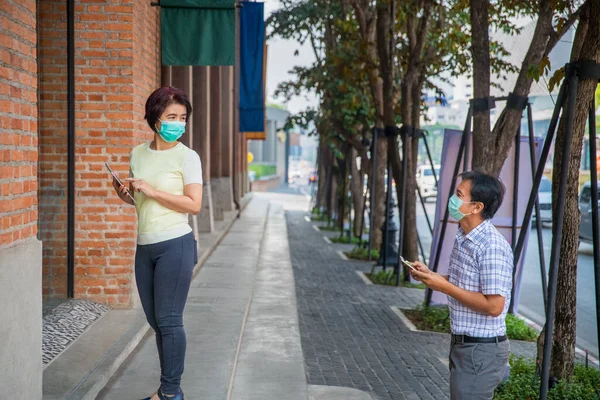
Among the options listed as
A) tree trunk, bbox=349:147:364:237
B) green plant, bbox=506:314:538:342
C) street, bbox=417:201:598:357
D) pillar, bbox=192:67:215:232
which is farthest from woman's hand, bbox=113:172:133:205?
tree trunk, bbox=349:147:364:237

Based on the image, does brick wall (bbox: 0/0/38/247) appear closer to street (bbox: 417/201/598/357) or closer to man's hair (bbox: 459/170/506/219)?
man's hair (bbox: 459/170/506/219)

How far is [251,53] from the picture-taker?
1563 cm

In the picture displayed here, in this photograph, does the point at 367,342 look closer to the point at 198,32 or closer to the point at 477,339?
the point at 198,32

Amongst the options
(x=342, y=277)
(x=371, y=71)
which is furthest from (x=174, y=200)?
(x=371, y=71)

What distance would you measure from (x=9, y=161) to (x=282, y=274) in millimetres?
7941

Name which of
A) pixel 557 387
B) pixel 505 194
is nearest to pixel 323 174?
pixel 505 194

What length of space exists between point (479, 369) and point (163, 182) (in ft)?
6.48

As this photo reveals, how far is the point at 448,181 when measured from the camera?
356 inches

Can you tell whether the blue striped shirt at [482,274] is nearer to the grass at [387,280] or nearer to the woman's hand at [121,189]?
the woman's hand at [121,189]

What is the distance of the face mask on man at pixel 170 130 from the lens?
174 inches

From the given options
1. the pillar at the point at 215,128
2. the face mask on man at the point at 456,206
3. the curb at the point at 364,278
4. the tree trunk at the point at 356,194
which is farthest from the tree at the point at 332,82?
the face mask on man at the point at 456,206

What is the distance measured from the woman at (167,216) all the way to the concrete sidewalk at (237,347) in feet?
3.24

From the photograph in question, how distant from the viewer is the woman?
445 centimetres

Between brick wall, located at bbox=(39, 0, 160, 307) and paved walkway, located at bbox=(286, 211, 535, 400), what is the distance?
210 centimetres
